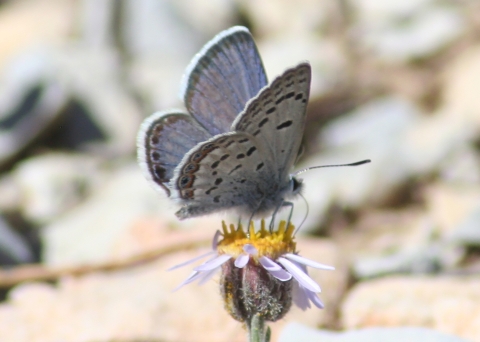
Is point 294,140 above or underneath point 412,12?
underneath

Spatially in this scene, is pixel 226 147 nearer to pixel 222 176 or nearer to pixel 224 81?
pixel 222 176


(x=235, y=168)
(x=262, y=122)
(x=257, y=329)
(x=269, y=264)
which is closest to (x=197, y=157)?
(x=235, y=168)

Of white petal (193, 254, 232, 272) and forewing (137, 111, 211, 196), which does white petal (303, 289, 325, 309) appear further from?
forewing (137, 111, 211, 196)

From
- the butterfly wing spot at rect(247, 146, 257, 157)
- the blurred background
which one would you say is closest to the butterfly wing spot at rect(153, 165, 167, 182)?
the blurred background

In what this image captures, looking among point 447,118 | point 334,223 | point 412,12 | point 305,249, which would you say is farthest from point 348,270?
point 412,12

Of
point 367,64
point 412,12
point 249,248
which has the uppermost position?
point 412,12

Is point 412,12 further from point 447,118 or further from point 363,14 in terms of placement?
point 447,118

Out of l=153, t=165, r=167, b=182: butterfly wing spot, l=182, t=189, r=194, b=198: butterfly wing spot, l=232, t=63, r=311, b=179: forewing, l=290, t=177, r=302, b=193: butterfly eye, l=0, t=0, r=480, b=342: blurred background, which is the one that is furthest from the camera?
l=0, t=0, r=480, b=342: blurred background

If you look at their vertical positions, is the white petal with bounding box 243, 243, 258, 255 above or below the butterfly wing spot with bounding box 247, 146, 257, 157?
below
